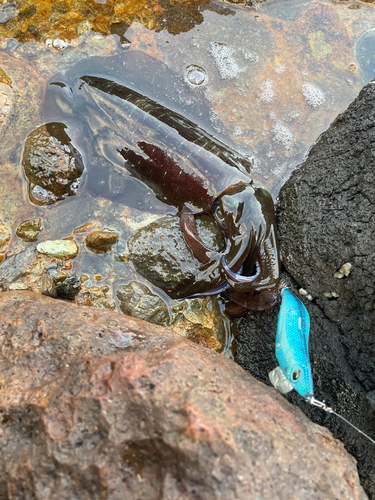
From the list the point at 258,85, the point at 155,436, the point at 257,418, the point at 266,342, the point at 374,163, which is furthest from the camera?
the point at 258,85

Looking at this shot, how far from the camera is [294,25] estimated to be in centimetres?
466

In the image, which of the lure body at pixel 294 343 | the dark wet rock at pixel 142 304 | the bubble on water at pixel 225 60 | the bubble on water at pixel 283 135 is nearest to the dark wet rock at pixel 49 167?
the dark wet rock at pixel 142 304

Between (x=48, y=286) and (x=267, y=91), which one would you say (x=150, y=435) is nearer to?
(x=48, y=286)

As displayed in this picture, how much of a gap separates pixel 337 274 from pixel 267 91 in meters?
2.49

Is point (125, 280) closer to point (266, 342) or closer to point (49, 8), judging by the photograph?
point (266, 342)

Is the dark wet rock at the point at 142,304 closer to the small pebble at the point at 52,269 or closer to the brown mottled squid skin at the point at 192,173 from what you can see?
the brown mottled squid skin at the point at 192,173

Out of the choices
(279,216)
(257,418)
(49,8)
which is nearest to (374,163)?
(279,216)

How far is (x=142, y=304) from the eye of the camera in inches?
140

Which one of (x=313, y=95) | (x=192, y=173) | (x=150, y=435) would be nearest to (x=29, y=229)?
(x=192, y=173)

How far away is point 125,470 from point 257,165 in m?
3.31

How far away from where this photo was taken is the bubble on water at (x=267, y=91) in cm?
438

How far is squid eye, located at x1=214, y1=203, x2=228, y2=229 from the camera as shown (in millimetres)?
3809

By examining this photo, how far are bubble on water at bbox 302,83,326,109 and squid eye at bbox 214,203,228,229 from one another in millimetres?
1811

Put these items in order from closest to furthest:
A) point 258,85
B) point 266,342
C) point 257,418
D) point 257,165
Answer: point 257,418 → point 266,342 → point 257,165 → point 258,85
